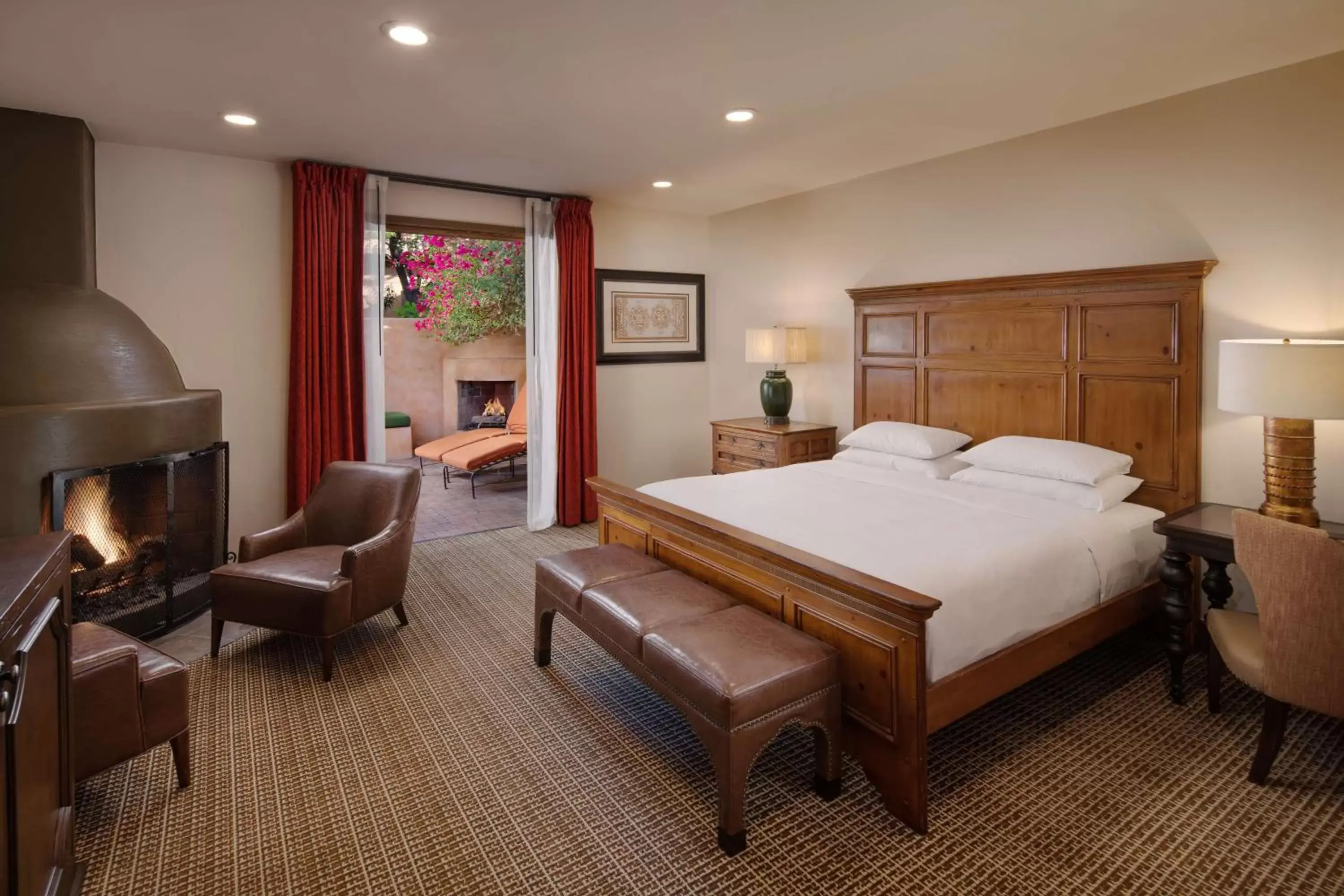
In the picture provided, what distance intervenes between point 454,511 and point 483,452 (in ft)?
1.91

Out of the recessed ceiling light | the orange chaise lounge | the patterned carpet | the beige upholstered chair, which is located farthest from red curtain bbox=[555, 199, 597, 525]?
the beige upholstered chair

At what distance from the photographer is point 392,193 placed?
188 inches

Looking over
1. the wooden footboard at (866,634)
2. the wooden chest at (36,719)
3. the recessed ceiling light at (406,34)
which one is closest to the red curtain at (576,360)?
the recessed ceiling light at (406,34)

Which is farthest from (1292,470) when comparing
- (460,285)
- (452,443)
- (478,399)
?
(478,399)

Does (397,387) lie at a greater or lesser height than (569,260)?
lesser

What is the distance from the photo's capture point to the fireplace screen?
3049mm

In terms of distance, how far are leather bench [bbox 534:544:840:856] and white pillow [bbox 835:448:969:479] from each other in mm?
1742

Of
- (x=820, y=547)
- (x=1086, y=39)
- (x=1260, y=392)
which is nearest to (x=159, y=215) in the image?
(x=820, y=547)

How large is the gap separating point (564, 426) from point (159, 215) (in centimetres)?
274

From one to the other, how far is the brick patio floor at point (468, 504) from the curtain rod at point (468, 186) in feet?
7.00

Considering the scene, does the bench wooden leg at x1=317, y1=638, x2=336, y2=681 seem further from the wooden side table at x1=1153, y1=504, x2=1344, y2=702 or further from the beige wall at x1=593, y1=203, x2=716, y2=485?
the wooden side table at x1=1153, y1=504, x2=1344, y2=702

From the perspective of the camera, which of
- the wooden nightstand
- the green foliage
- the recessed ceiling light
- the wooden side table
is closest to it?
the recessed ceiling light

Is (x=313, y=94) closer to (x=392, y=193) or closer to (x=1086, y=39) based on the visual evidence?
(x=392, y=193)

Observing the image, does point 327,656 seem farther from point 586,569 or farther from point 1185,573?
point 1185,573
